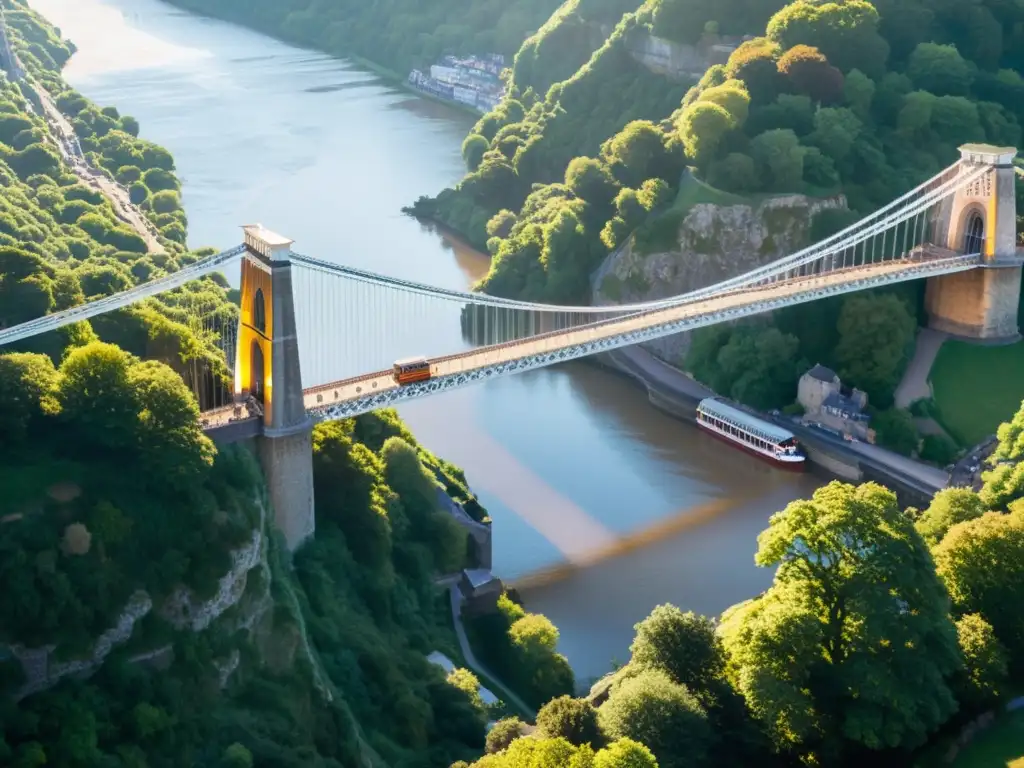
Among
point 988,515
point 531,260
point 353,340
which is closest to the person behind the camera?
point 988,515

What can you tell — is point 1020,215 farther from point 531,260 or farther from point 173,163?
point 173,163

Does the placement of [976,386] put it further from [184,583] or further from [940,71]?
[184,583]

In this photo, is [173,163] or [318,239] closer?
[318,239]

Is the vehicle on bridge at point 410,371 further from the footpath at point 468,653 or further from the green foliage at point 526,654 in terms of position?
the green foliage at point 526,654

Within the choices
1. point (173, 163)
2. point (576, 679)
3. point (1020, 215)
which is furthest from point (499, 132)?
point (576, 679)

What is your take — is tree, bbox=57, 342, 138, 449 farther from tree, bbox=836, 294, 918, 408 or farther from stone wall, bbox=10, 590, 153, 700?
tree, bbox=836, 294, 918, 408

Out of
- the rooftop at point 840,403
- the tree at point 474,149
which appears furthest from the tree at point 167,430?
the tree at point 474,149
